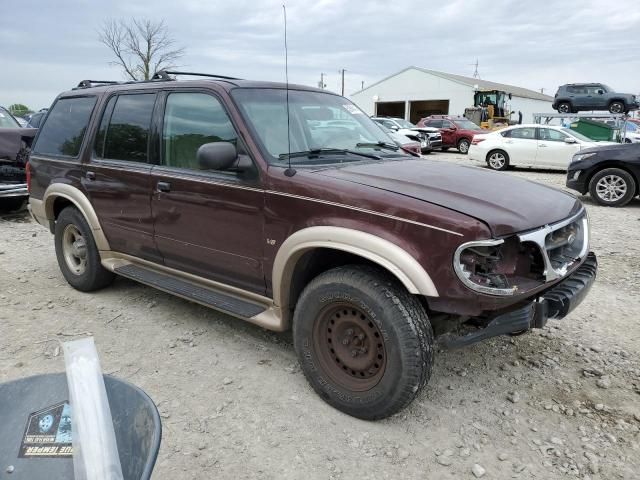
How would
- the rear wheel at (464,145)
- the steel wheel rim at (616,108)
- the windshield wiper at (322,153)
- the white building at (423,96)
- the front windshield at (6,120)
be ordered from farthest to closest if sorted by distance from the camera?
the white building at (423,96) → the steel wheel rim at (616,108) → the rear wheel at (464,145) → the front windshield at (6,120) → the windshield wiper at (322,153)

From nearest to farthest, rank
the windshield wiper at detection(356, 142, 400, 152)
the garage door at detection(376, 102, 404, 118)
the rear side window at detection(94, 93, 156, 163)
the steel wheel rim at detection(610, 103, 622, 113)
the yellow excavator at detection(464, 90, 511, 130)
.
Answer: the windshield wiper at detection(356, 142, 400, 152) < the rear side window at detection(94, 93, 156, 163) < the steel wheel rim at detection(610, 103, 622, 113) < the yellow excavator at detection(464, 90, 511, 130) < the garage door at detection(376, 102, 404, 118)

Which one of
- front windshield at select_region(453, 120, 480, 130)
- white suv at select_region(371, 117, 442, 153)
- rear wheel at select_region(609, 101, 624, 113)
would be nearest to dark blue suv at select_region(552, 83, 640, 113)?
rear wheel at select_region(609, 101, 624, 113)

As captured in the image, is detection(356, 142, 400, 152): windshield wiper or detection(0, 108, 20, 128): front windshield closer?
detection(356, 142, 400, 152): windshield wiper

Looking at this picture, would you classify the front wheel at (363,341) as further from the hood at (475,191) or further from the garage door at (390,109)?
the garage door at (390,109)

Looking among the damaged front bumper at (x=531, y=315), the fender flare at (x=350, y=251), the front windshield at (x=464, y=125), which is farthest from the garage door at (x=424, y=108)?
the fender flare at (x=350, y=251)

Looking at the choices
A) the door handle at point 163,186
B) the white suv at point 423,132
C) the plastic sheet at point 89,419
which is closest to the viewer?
the plastic sheet at point 89,419

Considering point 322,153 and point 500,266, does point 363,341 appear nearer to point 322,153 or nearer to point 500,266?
point 500,266

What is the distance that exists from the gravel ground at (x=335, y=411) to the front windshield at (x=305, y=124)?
1508mm

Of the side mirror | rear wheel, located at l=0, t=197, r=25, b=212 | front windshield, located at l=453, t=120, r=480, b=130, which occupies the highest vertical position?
front windshield, located at l=453, t=120, r=480, b=130

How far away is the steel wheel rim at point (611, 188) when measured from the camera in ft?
29.6

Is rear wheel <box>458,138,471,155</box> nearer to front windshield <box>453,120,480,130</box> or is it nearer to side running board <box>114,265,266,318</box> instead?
front windshield <box>453,120,480,130</box>

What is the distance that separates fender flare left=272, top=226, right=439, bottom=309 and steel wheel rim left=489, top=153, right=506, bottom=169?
13.8m

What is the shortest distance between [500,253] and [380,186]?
2.36 feet

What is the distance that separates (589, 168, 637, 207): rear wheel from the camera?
8.95 m
